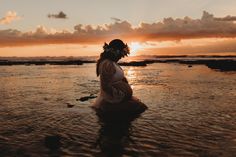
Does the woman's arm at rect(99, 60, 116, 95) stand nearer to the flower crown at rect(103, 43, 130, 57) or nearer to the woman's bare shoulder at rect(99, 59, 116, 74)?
the woman's bare shoulder at rect(99, 59, 116, 74)

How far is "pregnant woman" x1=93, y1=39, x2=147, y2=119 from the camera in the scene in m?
13.7

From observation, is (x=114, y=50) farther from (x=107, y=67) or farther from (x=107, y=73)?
(x=107, y=73)

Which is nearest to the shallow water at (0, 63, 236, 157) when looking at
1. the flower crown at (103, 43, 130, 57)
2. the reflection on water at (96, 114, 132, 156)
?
the reflection on water at (96, 114, 132, 156)

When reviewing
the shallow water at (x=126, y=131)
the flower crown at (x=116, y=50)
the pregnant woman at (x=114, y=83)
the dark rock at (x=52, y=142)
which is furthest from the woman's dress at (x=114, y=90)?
the dark rock at (x=52, y=142)

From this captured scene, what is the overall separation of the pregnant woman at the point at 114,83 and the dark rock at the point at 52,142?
3774 millimetres

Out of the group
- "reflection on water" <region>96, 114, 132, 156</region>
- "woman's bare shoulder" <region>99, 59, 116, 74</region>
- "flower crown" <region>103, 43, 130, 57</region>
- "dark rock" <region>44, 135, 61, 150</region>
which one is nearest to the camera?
"reflection on water" <region>96, 114, 132, 156</region>

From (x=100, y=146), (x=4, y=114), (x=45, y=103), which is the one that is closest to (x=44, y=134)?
(x=100, y=146)

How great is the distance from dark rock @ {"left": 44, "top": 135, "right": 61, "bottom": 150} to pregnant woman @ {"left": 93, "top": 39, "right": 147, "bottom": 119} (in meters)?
3.77

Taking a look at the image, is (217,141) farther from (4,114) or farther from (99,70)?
(4,114)

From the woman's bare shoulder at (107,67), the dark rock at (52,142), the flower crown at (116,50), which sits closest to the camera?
the dark rock at (52,142)

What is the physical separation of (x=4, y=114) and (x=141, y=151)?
8.05 m

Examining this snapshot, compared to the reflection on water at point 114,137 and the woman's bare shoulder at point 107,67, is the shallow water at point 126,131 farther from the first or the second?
the woman's bare shoulder at point 107,67

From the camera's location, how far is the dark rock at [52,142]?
9.47 m

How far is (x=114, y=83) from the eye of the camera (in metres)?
13.9
